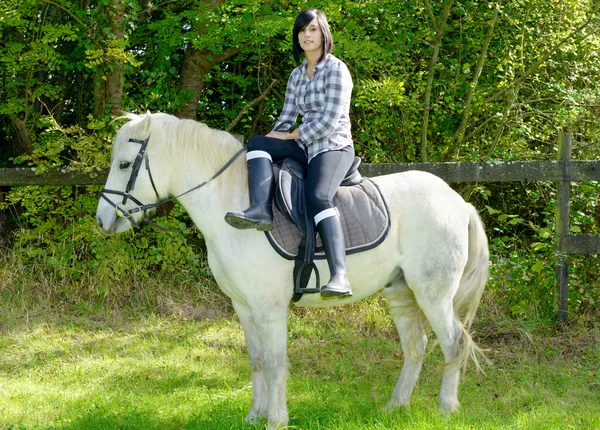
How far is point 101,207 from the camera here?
3928mm

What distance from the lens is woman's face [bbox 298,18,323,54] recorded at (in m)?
4.03

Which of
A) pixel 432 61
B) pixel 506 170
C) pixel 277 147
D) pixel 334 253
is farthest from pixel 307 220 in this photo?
pixel 432 61

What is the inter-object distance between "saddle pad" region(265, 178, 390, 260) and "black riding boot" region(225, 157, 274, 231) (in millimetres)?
A: 120

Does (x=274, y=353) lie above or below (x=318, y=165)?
below

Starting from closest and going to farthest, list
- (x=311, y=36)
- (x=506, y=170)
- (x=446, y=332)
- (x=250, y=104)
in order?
(x=311, y=36) < (x=446, y=332) < (x=506, y=170) < (x=250, y=104)

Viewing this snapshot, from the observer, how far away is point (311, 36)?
4.04 metres

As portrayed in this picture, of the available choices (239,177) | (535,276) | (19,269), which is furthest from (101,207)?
(535,276)

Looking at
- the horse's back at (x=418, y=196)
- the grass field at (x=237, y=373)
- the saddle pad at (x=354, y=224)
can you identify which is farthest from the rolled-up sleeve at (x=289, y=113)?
the grass field at (x=237, y=373)

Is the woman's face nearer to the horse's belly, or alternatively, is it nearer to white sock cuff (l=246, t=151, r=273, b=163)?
white sock cuff (l=246, t=151, r=273, b=163)

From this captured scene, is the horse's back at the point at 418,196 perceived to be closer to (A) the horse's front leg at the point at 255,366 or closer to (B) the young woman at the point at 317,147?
(B) the young woman at the point at 317,147

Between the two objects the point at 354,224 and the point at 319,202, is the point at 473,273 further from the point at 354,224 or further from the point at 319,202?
the point at 319,202

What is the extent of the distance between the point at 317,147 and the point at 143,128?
111 cm

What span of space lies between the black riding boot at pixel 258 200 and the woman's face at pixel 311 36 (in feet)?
2.64

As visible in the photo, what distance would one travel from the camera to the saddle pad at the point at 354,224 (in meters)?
3.89
